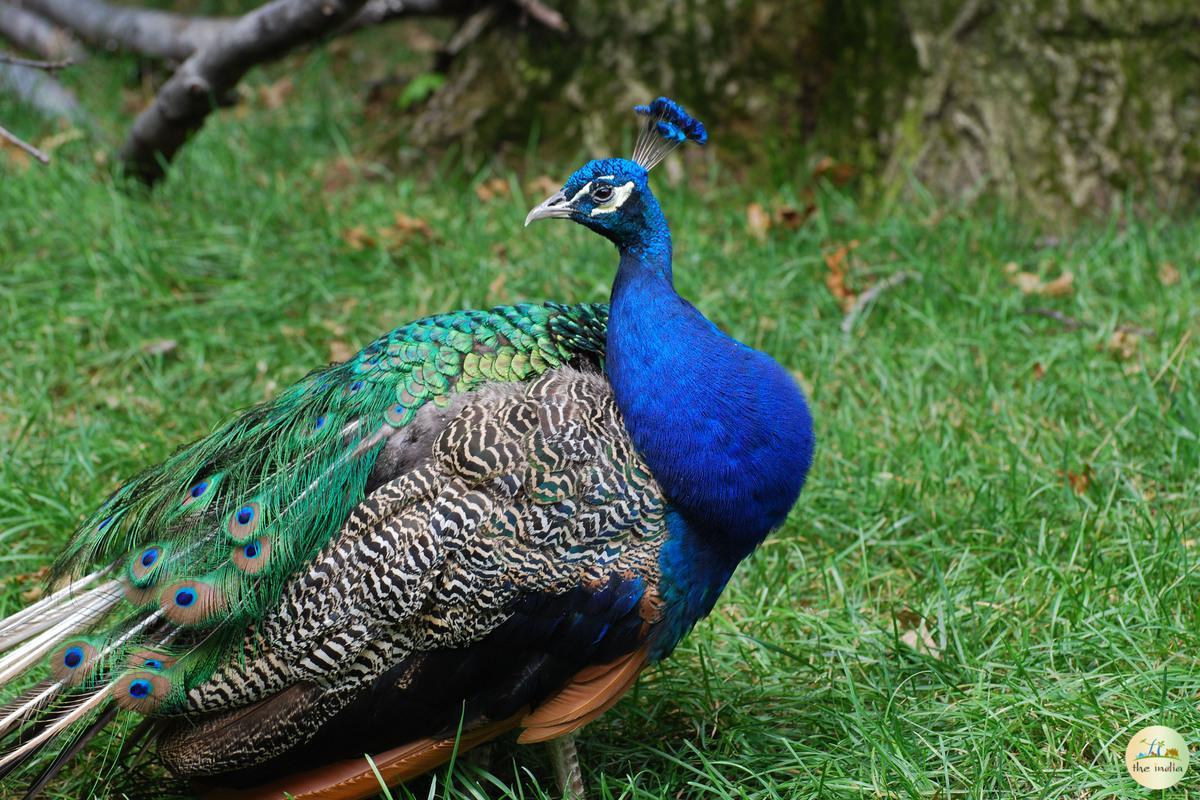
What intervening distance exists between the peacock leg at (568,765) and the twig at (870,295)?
228cm

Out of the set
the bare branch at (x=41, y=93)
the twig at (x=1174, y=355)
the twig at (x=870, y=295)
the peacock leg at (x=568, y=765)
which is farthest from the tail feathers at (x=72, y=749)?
the bare branch at (x=41, y=93)

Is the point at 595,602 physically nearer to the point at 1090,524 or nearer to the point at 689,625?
the point at 689,625

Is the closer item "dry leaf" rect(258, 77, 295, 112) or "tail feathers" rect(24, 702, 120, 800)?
"tail feathers" rect(24, 702, 120, 800)

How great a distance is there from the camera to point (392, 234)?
18.2 feet

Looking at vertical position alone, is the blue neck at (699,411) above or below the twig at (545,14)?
below

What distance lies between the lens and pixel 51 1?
7.76 metres

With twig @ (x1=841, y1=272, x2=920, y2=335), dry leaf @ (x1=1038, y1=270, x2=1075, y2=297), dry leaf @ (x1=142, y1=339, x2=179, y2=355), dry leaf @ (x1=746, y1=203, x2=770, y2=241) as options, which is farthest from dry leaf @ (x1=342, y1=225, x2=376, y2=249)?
dry leaf @ (x1=1038, y1=270, x2=1075, y2=297)

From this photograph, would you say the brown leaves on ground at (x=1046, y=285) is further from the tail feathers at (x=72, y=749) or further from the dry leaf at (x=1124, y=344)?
the tail feathers at (x=72, y=749)

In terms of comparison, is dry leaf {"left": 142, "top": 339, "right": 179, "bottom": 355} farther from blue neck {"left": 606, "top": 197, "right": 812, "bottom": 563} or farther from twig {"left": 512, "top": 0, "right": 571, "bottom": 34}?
blue neck {"left": 606, "top": 197, "right": 812, "bottom": 563}

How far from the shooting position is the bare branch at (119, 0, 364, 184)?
5.40m

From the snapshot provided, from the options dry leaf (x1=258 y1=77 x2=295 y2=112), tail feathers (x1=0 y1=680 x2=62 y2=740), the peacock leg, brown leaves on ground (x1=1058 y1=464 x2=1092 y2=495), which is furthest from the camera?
dry leaf (x1=258 y1=77 x2=295 y2=112)

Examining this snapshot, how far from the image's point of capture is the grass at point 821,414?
3.16 meters

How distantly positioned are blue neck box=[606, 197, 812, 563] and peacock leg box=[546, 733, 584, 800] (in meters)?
0.61

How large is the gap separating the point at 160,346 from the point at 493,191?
5.83 ft
